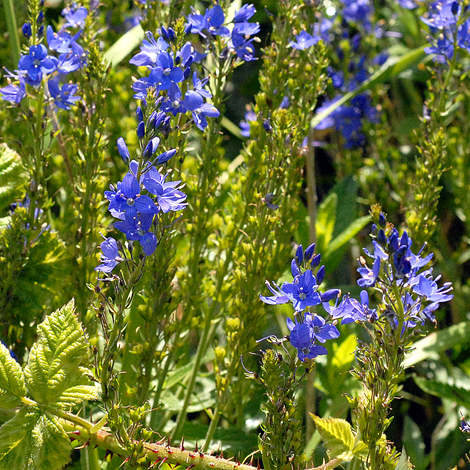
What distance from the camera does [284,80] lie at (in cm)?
185

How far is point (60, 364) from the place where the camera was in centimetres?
141

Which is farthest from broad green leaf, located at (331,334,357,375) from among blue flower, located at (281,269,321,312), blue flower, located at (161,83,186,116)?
blue flower, located at (161,83,186,116)

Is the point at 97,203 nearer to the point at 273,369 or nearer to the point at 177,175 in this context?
the point at 177,175

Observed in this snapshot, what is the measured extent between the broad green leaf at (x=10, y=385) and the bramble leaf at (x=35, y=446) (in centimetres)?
5

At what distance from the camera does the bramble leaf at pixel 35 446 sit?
1.34m

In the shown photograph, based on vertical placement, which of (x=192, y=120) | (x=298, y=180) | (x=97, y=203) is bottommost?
(x=298, y=180)

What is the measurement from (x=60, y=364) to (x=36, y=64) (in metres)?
0.85

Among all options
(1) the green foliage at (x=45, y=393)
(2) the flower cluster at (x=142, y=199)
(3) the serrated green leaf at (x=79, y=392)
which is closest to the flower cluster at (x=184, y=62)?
(2) the flower cluster at (x=142, y=199)

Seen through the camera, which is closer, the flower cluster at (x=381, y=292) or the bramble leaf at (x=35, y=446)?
the flower cluster at (x=381, y=292)

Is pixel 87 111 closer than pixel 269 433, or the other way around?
Answer: pixel 269 433

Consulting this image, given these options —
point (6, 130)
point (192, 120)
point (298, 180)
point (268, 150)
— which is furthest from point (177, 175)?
point (6, 130)

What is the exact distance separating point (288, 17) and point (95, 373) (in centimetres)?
125

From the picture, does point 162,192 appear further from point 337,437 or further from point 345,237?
point 345,237

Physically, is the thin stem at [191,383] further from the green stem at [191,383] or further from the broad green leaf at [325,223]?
the broad green leaf at [325,223]
